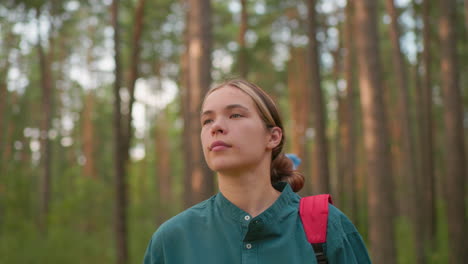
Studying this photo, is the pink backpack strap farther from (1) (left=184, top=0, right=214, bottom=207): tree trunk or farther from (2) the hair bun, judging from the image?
(1) (left=184, top=0, right=214, bottom=207): tree trunk

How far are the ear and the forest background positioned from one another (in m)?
1.65

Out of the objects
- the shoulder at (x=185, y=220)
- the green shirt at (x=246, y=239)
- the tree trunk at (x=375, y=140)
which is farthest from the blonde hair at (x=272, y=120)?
the tree trunk at (x=375, y=140)

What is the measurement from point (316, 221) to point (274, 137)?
0.40 metres

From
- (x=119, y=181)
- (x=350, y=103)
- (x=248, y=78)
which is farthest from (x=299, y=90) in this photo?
(x=119, y=181)

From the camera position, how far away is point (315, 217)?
67.7 inches

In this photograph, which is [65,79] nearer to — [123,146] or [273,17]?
[273,17]

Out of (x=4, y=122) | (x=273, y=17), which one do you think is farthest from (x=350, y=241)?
(x=4, y=122)

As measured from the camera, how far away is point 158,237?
1783mm

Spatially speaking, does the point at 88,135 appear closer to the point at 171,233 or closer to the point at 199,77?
the point at 199,77

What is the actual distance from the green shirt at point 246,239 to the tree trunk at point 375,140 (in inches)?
213

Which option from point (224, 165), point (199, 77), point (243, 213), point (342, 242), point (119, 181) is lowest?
point (119, 181)

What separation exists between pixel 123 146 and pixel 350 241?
926cm

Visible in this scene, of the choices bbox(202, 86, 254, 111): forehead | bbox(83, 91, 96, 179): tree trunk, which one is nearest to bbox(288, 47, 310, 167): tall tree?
bbox(83, 91, 96, 179): tree trunk

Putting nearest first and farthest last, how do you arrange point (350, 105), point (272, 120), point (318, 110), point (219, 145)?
point (219, 145) → point (272, 120) → point (318, 110) → point (350, 105)
